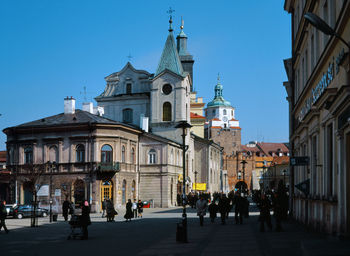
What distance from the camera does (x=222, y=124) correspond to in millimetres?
159625

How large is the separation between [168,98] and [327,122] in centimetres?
4540

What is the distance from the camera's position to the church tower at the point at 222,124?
150125mm

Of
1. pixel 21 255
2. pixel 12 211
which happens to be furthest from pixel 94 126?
pixel 21 255

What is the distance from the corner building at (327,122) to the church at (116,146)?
2499cm

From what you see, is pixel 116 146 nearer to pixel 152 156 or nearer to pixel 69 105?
pixel 152 156

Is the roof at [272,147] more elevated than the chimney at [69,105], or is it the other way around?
the chimney at [69,105]

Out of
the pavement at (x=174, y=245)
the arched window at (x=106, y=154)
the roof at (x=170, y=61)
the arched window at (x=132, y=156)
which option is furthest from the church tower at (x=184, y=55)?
the pavement at (x=174, y=245)

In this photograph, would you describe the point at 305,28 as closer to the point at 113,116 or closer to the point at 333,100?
the point at 333,100

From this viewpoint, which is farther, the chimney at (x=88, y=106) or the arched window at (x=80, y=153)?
the chimney at (x=88, y=106)

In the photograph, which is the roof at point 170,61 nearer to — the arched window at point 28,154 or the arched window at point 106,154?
the arched window at point 106,154

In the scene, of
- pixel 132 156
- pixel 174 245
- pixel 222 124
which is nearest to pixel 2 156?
pixel 132 156

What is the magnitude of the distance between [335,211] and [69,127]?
38.6m

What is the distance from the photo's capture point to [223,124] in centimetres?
15962

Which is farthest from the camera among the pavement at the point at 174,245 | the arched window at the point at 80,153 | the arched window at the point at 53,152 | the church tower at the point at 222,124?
the church tower at the point at 222,124
